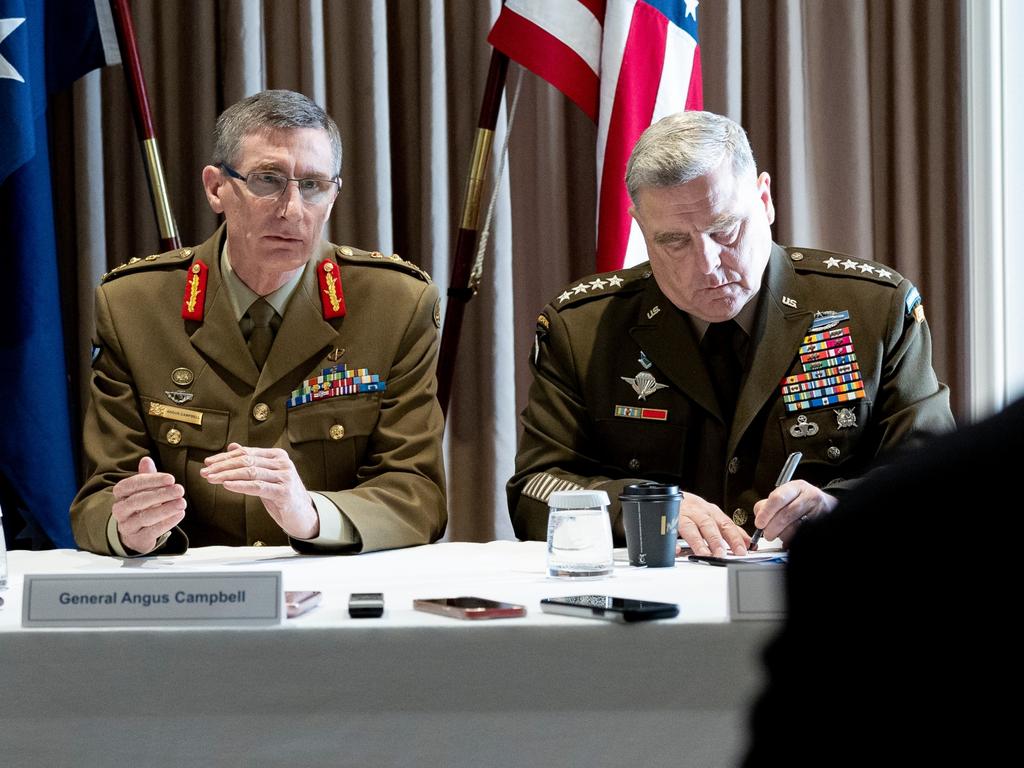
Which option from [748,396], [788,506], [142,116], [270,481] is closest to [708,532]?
[788,506]

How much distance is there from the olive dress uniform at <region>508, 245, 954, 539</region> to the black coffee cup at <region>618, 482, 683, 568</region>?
447mm

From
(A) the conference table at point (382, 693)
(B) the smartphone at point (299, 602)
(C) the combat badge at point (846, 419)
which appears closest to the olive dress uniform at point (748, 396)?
(C) the combat badge at point (846, 419)

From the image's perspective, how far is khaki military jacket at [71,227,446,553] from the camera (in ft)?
7.31

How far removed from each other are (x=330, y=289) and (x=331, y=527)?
0.64 m

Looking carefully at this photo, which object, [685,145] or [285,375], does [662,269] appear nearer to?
[685,145]

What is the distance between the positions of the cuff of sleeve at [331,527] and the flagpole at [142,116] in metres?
1.39

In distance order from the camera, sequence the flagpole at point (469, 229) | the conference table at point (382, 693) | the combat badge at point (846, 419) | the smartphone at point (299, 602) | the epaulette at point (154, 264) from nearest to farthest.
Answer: the conference table at point (382, 693), the smartphone at point (299, 602), the combat badge at point (846, 419), the epaulette at point (154, 264), the flagpole at point (469, 229)

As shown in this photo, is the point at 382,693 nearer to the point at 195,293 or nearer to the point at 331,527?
the point at 331,527

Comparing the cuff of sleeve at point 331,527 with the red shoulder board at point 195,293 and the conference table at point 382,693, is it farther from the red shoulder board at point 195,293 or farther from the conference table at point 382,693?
the conference table at point 382,693

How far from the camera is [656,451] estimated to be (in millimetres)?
2287

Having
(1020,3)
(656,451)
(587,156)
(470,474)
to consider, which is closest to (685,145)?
(656,451)

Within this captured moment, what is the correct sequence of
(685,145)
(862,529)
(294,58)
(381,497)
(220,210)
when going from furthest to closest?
(294,58), (220,210), (685,145), (381,497), (862,529)

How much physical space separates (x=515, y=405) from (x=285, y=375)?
1.31 metres

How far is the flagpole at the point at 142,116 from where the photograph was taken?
307 cm
